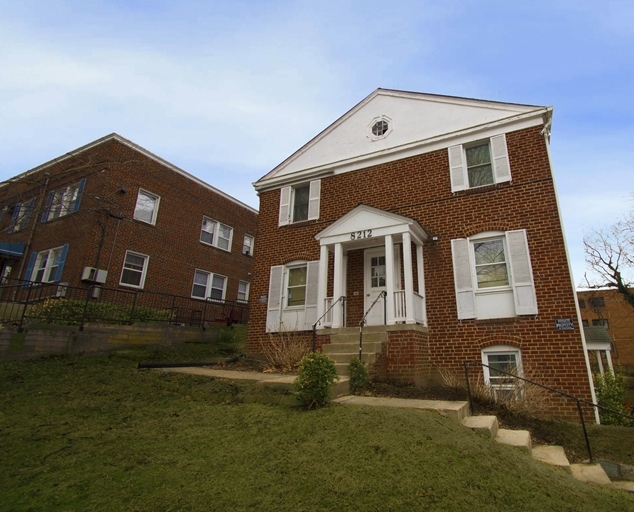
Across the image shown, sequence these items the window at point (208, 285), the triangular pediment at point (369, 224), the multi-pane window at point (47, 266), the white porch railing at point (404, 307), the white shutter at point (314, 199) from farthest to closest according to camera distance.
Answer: the window at point (208, 285) → the multi-pane window at point (47, 266) → the white shutter at point (314, 199) → the triangular pediment at point (369, 224) → the white porch railing at point (404, 307)

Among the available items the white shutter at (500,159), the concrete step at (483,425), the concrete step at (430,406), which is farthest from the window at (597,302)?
the concrete step at (430,406)

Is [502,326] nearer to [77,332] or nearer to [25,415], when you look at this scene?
[25,415]

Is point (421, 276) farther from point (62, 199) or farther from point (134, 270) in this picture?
point (62, 199)

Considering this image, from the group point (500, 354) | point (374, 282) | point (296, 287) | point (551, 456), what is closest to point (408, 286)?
point (374, 282)

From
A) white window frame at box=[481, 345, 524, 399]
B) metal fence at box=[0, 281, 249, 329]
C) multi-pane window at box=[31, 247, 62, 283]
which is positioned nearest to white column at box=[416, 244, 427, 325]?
white window frame at box=[481, 345, 524, 399]

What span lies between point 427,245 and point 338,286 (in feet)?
8.90

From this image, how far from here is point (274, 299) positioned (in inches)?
485

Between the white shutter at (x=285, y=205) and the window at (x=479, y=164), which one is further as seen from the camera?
the white shutter at (x=285, y=205)

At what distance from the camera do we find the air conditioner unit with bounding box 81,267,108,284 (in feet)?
46.6

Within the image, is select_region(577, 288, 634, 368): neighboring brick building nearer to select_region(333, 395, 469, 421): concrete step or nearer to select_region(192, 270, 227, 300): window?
select_region(192, 270, 227, 300): window

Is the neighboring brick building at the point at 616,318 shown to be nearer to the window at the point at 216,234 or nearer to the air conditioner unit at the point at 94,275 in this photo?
the window at the point at 216,234

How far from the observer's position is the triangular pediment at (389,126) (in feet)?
35.8

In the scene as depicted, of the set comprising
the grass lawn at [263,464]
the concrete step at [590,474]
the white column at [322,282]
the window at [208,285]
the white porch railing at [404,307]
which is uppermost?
the window at [208,285]

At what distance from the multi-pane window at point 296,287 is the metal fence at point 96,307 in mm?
4831
